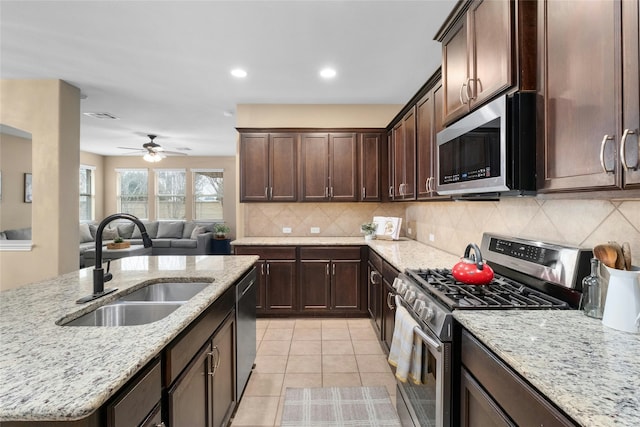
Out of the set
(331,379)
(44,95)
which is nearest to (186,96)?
(44,95)

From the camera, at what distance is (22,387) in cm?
72

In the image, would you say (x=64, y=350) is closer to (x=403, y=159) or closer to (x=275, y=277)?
(x=275, y=277)

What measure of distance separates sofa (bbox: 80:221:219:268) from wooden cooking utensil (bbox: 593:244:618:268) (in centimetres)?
728

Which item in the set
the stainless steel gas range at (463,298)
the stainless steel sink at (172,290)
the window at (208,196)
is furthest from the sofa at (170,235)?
the stainless steel gas range at (463,298)

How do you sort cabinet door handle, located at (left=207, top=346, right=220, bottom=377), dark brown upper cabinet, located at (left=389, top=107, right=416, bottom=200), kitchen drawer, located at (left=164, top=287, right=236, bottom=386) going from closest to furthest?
kitchen drawer, located at (left=164, top=287, right=236, bottom=386) → cabinet door handle, located at (left=207, top=346, right=220, bottom=377) → dark brown upper cabinet, located at (left=389, top=107, right=416, bottom=200)

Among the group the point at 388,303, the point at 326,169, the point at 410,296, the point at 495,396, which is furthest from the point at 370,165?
the point at 495,396

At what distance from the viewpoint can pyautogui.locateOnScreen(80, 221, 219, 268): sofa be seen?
7363 millimetres

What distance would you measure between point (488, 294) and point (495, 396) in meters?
0.56

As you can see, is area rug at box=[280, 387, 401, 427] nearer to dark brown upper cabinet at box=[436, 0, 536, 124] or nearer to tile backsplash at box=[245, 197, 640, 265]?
tile backsplash at box=[245, 197, 640, 265]

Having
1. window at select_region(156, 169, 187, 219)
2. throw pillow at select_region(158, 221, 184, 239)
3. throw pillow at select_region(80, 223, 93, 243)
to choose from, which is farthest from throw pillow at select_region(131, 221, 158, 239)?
throw pillow at select_region(80, 223, 93, 243)

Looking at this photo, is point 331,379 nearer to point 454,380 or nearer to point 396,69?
point 454,380

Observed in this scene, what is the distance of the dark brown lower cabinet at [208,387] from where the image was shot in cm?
117

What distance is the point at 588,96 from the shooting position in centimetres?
102

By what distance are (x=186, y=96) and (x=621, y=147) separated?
4.28 meters
